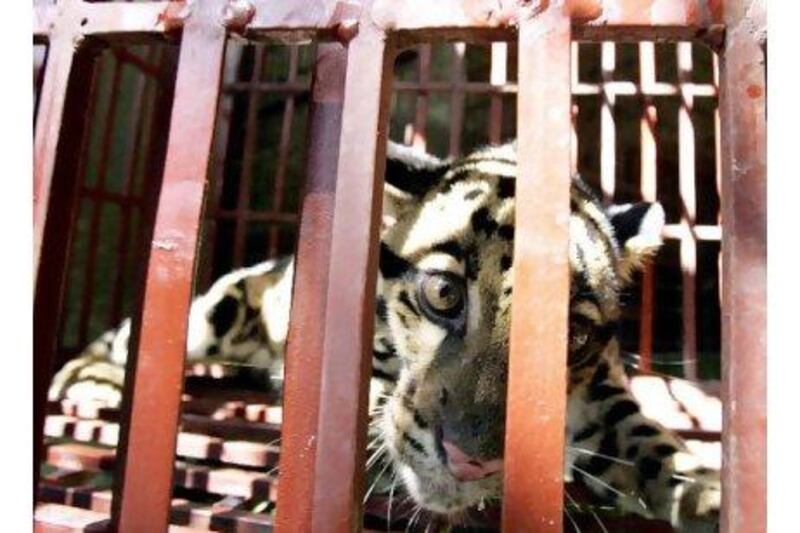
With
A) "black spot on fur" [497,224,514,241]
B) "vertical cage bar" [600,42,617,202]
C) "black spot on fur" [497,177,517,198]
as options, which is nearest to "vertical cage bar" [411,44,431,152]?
"vertical cage bar" [600,42,617,202]

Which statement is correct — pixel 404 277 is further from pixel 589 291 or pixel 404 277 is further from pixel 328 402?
pixel 328 402

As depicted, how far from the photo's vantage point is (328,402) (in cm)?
90

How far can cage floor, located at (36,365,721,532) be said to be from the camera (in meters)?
1.33

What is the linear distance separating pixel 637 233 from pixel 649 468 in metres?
0.72

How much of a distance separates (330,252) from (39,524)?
61 cm

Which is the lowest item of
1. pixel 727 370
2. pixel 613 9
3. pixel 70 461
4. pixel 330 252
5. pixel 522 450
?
pixel 70 461

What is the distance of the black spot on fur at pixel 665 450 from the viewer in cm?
186

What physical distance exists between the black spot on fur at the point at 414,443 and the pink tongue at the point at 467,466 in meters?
0.11

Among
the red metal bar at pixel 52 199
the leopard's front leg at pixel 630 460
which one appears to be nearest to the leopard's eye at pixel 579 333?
the leopard's front leg at pixel 630 460

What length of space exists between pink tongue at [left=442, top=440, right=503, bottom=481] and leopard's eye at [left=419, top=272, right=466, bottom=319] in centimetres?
47

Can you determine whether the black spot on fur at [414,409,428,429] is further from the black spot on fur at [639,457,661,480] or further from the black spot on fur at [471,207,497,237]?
the black spot on fur at [639,457,661,480]

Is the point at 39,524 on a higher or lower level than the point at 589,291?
lower

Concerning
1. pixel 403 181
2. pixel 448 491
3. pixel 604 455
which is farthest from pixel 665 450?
pixel 403 181
